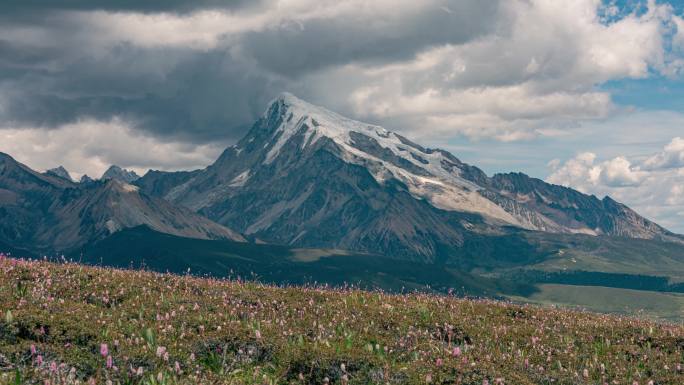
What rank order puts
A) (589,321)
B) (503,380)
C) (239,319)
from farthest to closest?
(589,321)
(239,319)
(503,380)

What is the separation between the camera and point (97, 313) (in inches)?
716

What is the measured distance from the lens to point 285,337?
17.5 meters

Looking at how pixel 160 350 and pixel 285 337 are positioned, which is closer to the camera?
pixel 160 350

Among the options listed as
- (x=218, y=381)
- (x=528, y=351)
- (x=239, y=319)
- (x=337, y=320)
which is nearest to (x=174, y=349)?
(x=218, y=381)

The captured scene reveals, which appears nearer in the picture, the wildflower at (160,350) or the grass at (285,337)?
the wildflower at (160,350)

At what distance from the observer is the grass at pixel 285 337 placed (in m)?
14.6

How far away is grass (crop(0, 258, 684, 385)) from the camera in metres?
14.6

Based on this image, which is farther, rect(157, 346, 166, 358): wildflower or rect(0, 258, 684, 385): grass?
rect(0, 258, 684, 385): grass

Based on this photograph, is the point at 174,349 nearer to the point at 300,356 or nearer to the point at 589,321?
the point at 300,356

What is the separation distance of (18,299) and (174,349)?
5325 millimetres

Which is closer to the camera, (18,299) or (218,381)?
(218,381)

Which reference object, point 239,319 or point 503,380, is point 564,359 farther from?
point 239,319

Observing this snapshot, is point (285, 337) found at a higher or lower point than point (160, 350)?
higher

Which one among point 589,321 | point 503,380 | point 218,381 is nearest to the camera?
point 218,381
